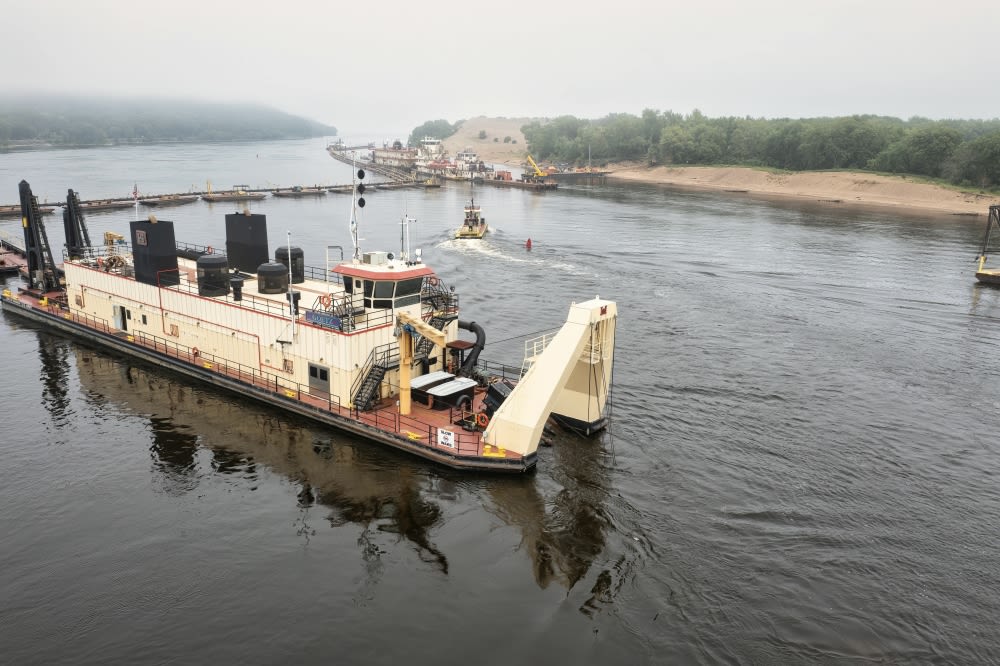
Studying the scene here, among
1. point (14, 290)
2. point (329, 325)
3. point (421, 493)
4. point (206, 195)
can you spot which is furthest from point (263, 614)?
point (206, 195)

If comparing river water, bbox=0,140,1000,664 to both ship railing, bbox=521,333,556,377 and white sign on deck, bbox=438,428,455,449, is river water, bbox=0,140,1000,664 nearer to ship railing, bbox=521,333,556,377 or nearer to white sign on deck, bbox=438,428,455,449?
white sign on deck, bbox=438,428,455,449

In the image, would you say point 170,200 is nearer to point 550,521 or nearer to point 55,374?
point 55,374

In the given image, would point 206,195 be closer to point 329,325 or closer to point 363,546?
point 329,325

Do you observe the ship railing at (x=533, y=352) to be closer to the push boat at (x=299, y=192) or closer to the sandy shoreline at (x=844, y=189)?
the push boat at (x=299, y=192)

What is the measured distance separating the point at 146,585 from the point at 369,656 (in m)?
8.58

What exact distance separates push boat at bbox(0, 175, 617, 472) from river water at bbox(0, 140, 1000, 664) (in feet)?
4.82

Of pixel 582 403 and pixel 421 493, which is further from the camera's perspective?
pixel 582 403

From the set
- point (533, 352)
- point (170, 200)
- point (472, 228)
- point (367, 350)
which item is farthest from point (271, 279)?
point (170, 200)

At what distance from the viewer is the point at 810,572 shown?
24438 mm

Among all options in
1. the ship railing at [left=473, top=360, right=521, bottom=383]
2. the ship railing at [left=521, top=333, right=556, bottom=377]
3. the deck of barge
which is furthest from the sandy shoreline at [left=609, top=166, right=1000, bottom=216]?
the deck of barge

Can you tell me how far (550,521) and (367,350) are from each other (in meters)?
12.2

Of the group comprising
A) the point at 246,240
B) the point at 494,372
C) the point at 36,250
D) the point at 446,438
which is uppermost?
the point at 246,240

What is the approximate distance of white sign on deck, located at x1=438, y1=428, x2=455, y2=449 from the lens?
1167 inches

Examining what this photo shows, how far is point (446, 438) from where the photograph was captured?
29.7 meters
